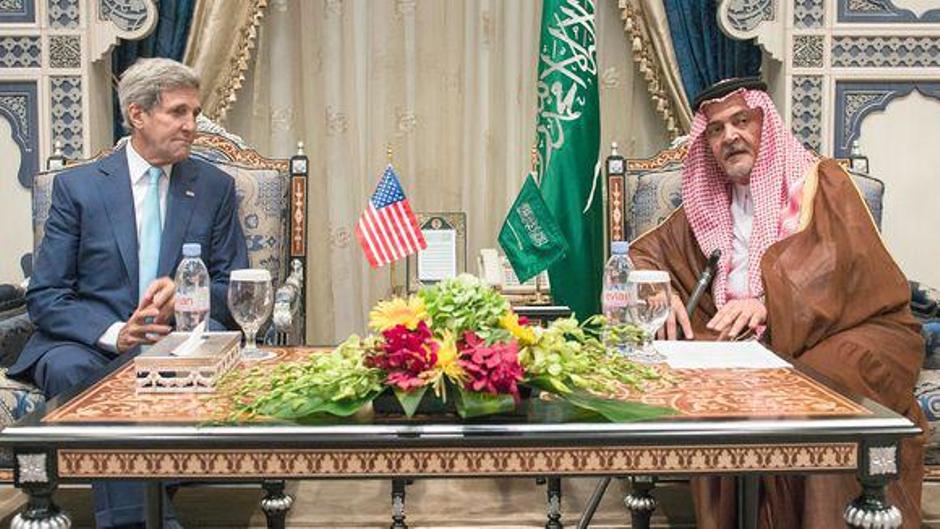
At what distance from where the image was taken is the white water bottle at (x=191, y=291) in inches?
94.4

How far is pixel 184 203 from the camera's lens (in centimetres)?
333

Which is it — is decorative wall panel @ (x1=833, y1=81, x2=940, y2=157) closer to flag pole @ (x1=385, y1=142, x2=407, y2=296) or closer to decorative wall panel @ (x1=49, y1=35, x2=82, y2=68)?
flag pole @ (x1=385, y1=142, x2=407, y2=296)

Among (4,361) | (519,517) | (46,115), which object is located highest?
(46,115)

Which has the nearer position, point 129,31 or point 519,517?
point 519,517

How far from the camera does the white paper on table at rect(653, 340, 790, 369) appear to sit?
2.33m

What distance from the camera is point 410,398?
1.84 meters

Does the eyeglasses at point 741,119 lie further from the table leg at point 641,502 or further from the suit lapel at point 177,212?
the suit lapel at point 177,212

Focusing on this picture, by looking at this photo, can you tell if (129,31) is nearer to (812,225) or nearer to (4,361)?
(4,361)

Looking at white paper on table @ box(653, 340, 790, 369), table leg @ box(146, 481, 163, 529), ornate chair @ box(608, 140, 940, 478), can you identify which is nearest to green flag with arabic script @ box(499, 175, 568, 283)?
ornate chair @ box(608, 140, 940, 478)

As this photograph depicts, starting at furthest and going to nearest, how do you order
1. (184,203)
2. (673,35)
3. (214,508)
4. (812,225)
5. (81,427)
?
(673,35), (214,508), (184,203), (812,225), (81,427)

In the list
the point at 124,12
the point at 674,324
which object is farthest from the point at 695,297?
the point at 124,12

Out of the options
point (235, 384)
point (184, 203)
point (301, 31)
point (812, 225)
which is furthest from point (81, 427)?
point (301, 31)

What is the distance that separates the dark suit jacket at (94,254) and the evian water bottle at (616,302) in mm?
1395

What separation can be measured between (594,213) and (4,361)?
6.89ft
